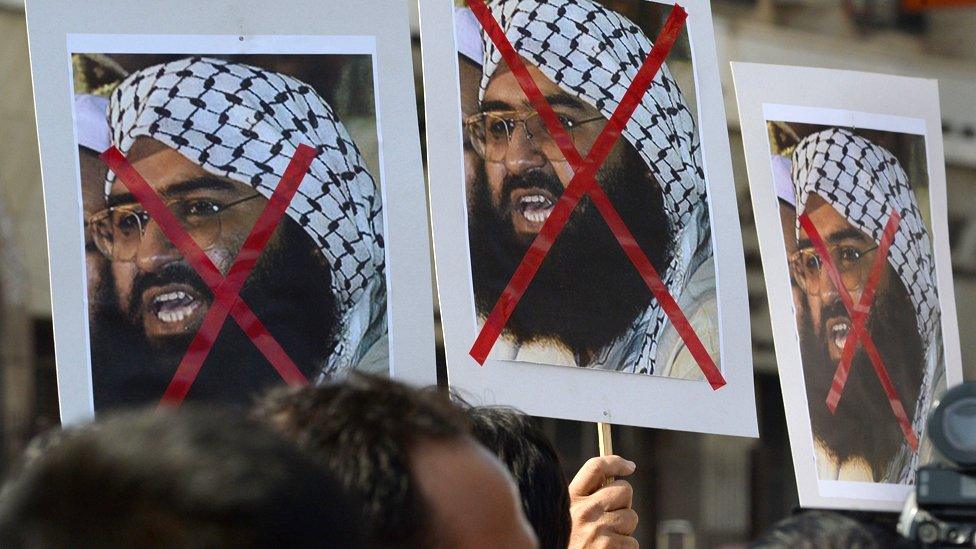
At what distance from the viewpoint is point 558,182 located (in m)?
2.35

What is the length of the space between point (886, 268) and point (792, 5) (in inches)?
343

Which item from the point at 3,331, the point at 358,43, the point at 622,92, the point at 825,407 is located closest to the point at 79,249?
the point at 358,43

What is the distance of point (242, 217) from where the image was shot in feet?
6.66

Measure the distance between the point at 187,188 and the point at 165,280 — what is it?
0.13 m

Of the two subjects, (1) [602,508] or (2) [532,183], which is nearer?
(1) [602,508]

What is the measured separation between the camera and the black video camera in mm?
1364

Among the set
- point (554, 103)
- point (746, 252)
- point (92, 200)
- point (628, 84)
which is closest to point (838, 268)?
point (628, 84)

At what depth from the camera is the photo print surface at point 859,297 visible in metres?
2.79

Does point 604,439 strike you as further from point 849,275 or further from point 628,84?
point 849,275

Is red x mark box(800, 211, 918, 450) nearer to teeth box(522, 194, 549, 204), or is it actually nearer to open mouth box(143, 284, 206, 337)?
teeth box(522, 194, 549, 204)

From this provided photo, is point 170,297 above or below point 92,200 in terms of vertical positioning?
below

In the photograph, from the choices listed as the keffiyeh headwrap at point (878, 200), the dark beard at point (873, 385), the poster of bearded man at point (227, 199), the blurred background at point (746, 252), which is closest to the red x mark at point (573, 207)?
the poster of bearded man at point (227, 199)

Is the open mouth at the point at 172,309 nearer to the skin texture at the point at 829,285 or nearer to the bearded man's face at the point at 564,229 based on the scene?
the bearded man's face at the point at 564,229

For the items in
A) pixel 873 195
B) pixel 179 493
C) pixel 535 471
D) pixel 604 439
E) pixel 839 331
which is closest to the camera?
pixel 179 493
